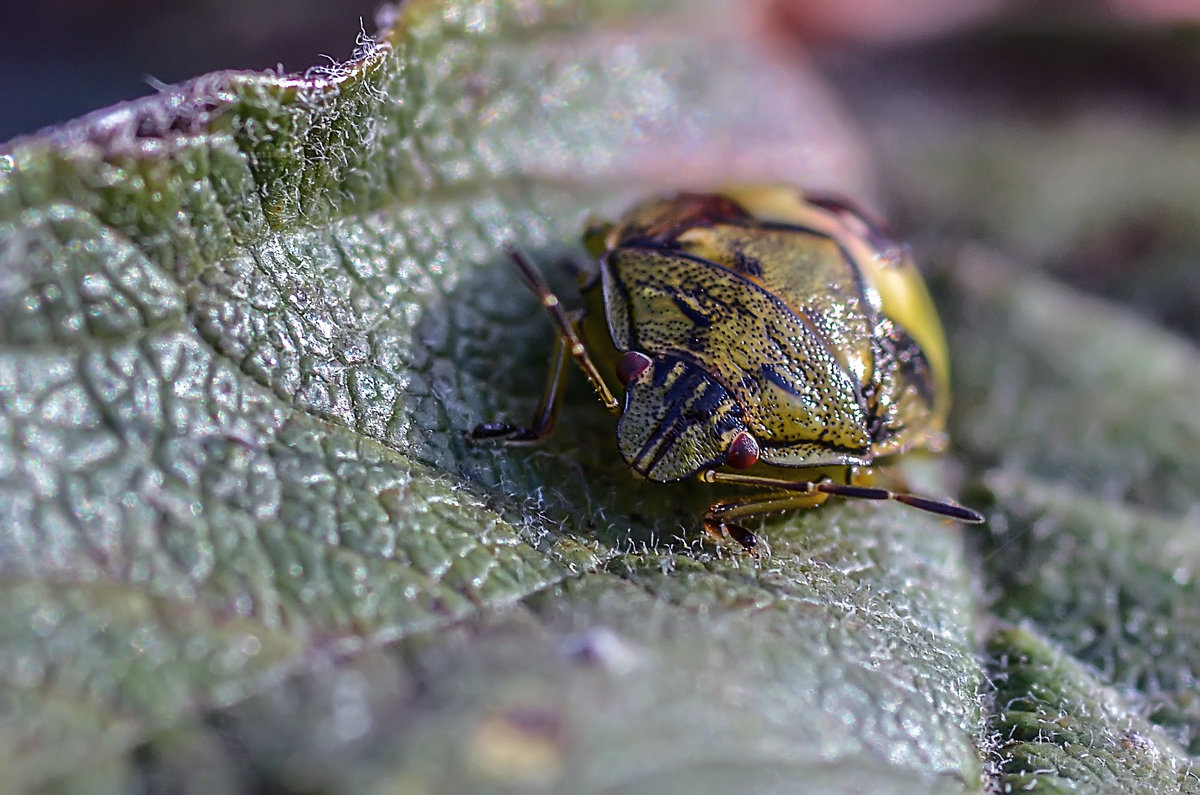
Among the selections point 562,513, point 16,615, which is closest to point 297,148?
point 562,513

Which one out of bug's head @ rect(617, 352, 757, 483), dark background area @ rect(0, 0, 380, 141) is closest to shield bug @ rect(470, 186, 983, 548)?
bug's head @ rect(617, 352, 757, 483)

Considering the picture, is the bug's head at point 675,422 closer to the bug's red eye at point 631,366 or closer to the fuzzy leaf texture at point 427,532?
the bug's red eye at point 631,366

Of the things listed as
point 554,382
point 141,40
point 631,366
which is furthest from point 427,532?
point 141,40

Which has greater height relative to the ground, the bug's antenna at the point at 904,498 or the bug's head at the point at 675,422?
the bug's head at the point at 675,422

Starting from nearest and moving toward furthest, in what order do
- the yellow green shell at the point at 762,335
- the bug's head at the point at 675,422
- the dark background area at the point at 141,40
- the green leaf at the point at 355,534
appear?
the green leaf at the point at 355,534 → the bug's head at the point at 675,422 → the yellow green shell at the point at 762,335 → the dark background area at the point at 141,40

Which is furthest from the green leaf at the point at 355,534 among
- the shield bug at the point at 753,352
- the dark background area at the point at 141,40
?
the dark background area at the point at 141,40

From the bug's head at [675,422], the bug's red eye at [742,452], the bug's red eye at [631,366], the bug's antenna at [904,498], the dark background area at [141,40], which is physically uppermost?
the dark background area at [141,40]

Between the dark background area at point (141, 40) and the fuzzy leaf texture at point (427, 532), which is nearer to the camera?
the fuzzy leaf texture at point (427, 532)

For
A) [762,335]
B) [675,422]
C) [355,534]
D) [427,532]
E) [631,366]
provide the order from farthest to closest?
1. [762,335]
2. [631,366]
3. [675,422]
4. [427,532]
5. [355,534]

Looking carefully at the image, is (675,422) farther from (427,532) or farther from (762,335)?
(427,532)
